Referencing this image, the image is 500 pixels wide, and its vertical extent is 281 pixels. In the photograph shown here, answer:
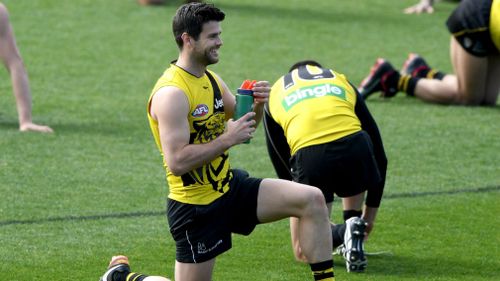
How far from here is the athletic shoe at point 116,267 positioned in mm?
6426

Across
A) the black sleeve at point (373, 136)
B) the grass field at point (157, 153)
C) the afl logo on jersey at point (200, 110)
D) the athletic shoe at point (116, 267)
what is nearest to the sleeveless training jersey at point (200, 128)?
the afl logo on jersey at point (200, 110)

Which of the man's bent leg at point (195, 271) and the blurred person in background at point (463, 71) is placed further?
the blurred person in background at point (463, 71)

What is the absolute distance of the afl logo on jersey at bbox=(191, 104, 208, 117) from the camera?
19.1 feet

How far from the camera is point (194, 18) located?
229 inches

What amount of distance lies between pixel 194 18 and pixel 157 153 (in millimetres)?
4067

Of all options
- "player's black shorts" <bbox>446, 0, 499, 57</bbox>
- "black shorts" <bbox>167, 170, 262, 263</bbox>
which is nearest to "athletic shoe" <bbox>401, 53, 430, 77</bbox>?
"player's black shorts" <bbox>446, 0, 499, 57</bbox>

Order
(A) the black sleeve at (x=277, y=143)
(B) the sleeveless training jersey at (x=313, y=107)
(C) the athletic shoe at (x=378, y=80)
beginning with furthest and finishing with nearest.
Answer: (C) the athletic shoe at (x=378, y=80) → (A) the black sleeve at (x=277, y=143) → (B) the sleeveless training jersey at (x=313, y=107)

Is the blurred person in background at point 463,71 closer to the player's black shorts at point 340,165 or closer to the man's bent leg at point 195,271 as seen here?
the player's black shorts at point 340,165

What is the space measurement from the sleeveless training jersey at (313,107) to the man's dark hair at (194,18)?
132 centimetres

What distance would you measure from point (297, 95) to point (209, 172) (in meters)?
1.34

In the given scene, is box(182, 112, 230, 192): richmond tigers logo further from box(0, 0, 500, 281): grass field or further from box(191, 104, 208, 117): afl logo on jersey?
box(0, 0, 500, 281): grass field

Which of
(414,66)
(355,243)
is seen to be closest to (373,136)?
(355,243)

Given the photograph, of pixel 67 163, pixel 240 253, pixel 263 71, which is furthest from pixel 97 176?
pixel 263 71

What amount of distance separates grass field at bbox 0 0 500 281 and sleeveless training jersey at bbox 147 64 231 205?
96 cm
